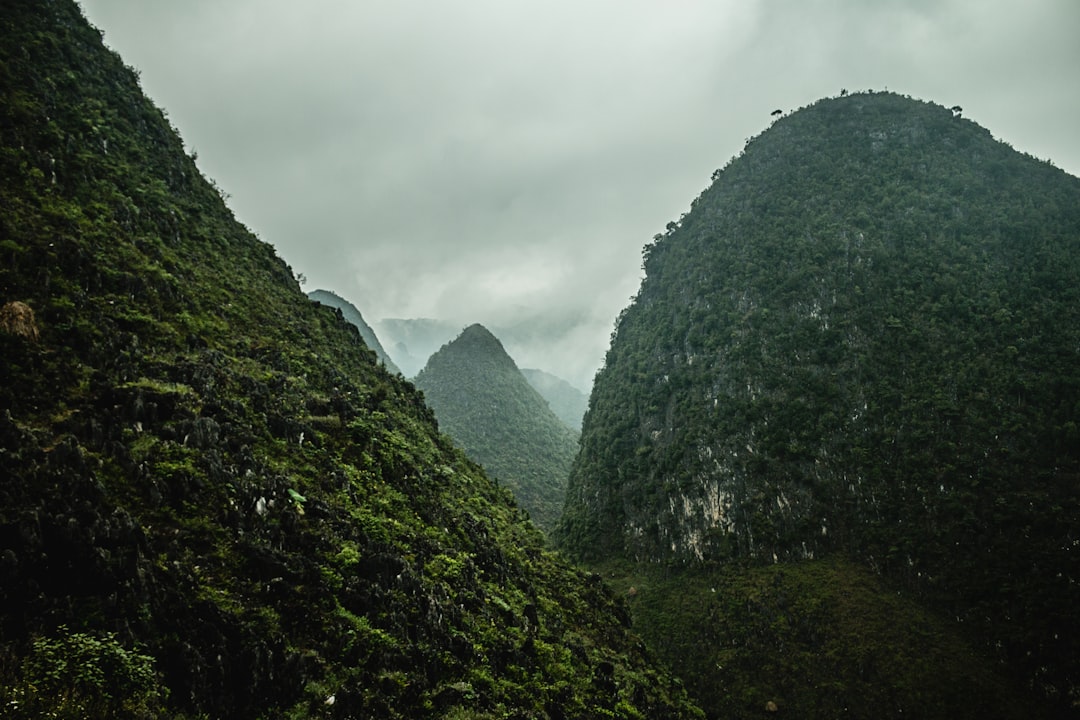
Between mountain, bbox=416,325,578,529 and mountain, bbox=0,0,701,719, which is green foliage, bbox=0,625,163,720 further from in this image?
mountain, bbox=416,325,578,529

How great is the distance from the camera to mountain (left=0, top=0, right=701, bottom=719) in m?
8.68

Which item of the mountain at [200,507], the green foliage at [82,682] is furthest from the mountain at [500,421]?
the green foliage at [82,682]

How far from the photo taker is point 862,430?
175ft

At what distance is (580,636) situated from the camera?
23359 mm

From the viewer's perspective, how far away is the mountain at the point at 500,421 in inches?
3920

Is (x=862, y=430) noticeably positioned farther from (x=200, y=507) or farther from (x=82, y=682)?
(x=82, y=682)

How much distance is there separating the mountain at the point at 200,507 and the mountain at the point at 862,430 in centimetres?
2371

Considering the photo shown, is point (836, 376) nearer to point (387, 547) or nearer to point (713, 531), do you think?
point (713, 531)

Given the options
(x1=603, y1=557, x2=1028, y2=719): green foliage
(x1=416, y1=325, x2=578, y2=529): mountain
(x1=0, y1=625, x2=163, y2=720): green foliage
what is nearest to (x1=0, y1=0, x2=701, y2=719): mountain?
(x1=0, y1=625, x2=163, y2=720): green foliage

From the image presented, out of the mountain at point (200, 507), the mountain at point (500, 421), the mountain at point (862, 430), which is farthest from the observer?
the mountain at point (500, 421)

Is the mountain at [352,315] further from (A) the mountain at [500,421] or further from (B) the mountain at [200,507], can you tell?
(B) the mountain at [200,507]

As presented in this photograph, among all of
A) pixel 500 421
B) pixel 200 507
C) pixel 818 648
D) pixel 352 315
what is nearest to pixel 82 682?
pixel 200 507

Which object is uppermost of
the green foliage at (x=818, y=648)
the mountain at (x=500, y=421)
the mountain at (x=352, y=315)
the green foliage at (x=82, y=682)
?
the mountain at (x=352, y=315)

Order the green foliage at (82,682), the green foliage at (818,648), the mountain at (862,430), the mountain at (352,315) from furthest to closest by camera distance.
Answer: the mountain at (352,315) < the mountain at (862,430) < the green foliage at (818,648) < the green foliage at (82,682)
